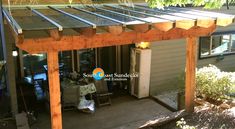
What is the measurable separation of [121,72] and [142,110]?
217cm

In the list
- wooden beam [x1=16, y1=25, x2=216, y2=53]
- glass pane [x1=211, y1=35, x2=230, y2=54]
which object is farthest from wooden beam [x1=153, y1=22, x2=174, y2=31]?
glass pane [x1=211, y1=35, x2=230, y2=54]

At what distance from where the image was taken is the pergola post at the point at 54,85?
Result: 4707 mm

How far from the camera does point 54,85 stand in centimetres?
481

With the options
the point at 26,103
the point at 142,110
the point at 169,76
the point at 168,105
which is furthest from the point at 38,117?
the point at 169,76

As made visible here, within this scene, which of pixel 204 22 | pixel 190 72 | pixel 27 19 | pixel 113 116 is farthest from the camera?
pixel 113 116

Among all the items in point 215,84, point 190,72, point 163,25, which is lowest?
point 215,84

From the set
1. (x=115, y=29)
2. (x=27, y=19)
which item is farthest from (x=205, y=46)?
(x=27, y=19)

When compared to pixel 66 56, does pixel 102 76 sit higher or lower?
lower

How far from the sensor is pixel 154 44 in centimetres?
906

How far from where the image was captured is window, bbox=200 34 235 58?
10719 mm

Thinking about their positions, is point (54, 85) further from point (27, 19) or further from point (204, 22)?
point (204, 22)

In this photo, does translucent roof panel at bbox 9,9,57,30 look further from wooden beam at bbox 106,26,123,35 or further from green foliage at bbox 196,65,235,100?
green foliage at bbox 196,65,235,100

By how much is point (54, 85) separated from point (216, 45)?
843 centimetres

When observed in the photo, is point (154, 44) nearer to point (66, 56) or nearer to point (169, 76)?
point (169, 76)
